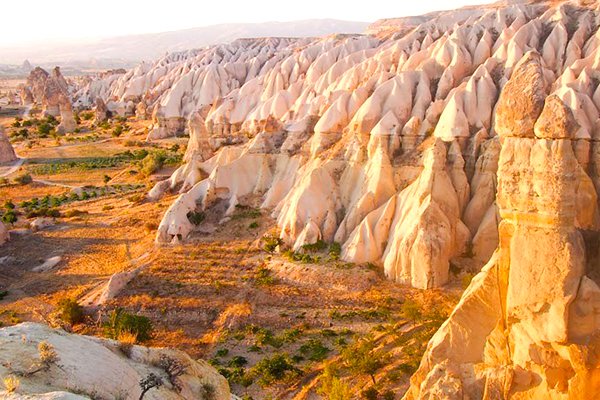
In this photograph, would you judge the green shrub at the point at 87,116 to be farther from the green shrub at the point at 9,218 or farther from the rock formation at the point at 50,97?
the green shrub at the point at 9,218

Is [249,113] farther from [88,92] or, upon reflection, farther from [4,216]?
[88,92]

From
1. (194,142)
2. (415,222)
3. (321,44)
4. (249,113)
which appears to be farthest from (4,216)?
(321,44)

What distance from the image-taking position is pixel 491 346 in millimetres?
10211

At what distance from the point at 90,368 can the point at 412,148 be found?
17.7m

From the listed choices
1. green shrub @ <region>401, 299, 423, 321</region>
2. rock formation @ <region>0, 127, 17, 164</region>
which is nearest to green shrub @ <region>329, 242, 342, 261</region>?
green shrub @ <region>401, 299, 423, 321</region>

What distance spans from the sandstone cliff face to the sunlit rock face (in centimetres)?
13

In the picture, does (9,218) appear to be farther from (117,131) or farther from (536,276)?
(117,131)

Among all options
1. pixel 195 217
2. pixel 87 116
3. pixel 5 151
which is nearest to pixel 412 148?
pixel 195 217

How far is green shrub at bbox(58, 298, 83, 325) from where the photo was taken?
19.6 metres

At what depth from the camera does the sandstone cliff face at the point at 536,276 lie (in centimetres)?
937

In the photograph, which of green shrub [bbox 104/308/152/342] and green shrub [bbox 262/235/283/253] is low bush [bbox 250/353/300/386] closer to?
green shrub [bbox 104/308/152/342]

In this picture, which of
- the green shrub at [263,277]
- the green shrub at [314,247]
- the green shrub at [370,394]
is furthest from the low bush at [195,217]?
the green shrub at [370,394]

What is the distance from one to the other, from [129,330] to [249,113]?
1021 inches

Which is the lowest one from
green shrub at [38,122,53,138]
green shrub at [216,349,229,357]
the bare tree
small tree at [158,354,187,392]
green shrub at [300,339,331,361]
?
green shrub at [216,349,229,357]
